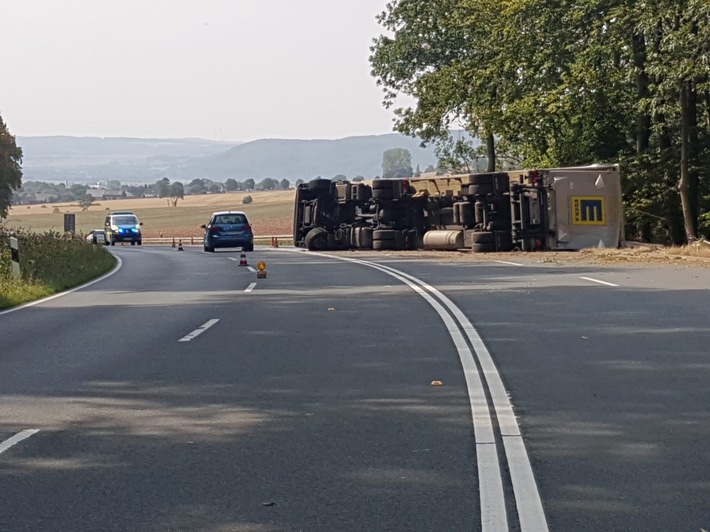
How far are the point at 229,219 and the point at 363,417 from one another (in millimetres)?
35704

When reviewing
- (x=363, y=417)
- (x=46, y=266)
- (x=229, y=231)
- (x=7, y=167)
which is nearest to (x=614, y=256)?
(x=46, y=266)

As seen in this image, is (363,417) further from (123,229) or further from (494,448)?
(123,229)

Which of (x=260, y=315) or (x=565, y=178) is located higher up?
(x=565, y=178)

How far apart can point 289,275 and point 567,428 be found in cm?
1759

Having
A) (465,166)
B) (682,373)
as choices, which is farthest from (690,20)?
(465,166)

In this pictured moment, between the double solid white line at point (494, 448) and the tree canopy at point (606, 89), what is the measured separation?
18853 mm

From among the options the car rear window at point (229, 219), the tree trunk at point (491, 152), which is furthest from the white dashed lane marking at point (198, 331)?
the tree trunk at point (491, 152)

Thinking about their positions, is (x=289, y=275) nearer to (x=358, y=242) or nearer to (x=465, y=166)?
(x=358, y=242)

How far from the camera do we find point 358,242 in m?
39.0

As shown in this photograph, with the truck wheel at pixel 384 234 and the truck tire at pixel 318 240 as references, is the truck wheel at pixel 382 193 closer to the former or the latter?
the truck wheel at pixel 384 234

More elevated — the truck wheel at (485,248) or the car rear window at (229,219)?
the car rear window at (229,219)

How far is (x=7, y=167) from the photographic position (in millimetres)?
67938

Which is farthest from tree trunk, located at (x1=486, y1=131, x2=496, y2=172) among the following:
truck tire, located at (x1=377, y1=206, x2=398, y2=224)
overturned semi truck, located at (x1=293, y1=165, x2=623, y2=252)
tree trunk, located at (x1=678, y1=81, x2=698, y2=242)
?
tree trunk, located at (x1=678, y1=81, x2=698, y2=242)

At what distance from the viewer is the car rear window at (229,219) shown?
43.3m
